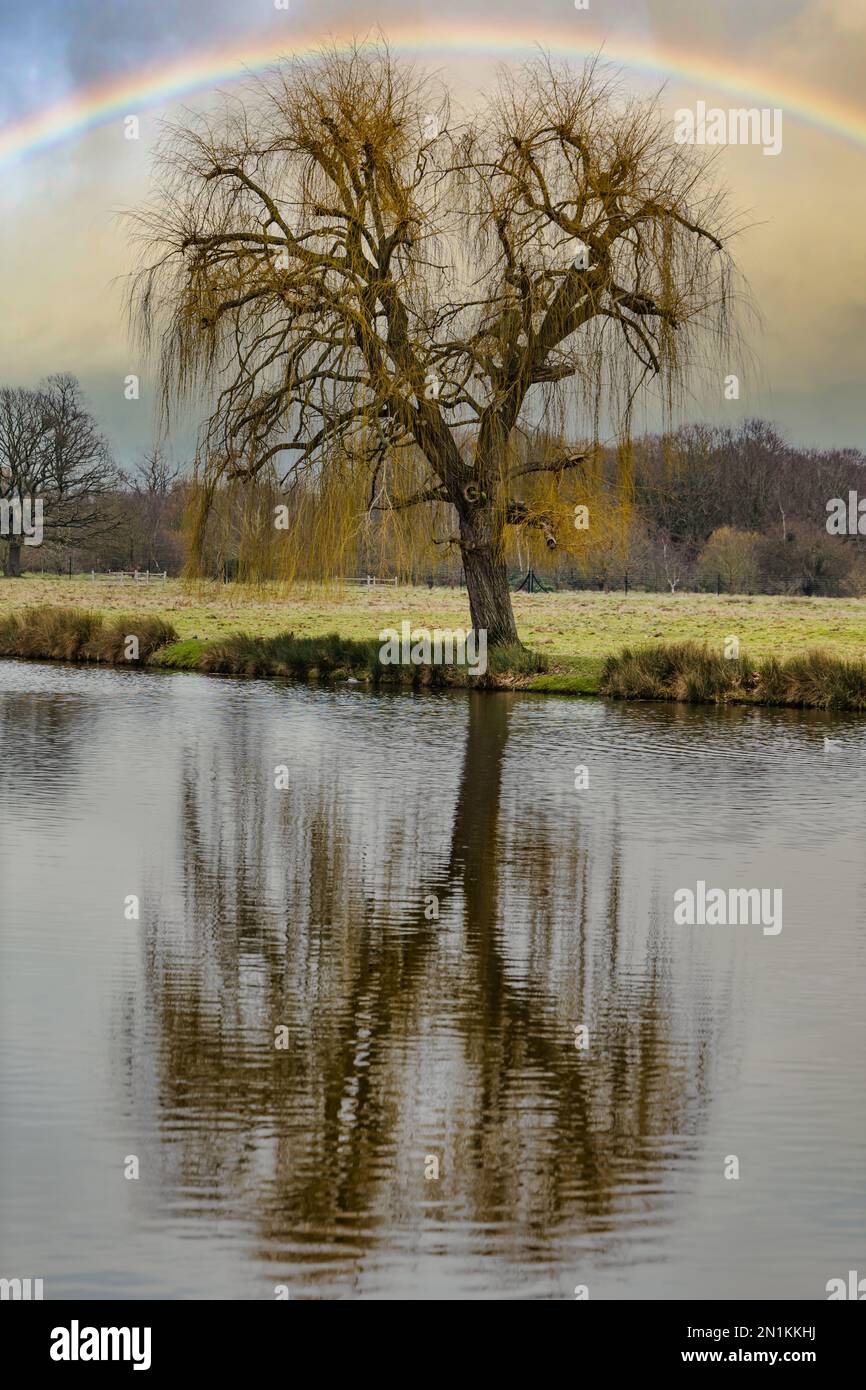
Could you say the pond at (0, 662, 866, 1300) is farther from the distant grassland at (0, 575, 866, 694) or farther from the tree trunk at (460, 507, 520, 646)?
the tree trunk at (460, 507, 520, 646)

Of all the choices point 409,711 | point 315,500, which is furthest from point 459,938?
point 315,500

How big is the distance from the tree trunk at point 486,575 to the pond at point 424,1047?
44.3ft

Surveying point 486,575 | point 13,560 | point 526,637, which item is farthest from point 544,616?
point 13,560

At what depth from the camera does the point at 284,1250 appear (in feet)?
15.4

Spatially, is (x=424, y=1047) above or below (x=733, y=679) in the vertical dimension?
below

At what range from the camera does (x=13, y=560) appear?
247ft

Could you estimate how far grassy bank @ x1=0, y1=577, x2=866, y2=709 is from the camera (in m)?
25.9

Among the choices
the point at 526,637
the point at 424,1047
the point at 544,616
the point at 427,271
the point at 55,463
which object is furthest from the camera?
the point at 55,463

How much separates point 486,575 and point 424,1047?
2175cm

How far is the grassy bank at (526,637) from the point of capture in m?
25.9

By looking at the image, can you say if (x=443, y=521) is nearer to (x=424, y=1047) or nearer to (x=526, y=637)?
(x=526, y=637)

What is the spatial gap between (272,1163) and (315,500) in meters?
19.9

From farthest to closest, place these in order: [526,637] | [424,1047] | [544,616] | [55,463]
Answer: [55,463], [544,616], [526,637], [424,1047]
